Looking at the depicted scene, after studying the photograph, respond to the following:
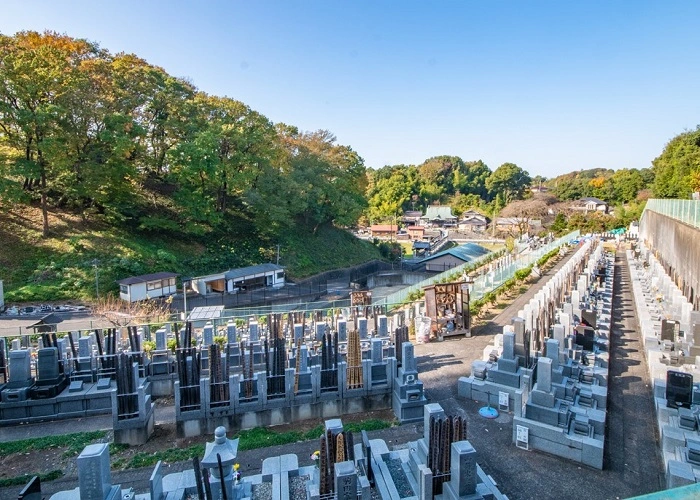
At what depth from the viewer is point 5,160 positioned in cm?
2511

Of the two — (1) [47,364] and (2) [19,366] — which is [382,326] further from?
(2) [19,366]

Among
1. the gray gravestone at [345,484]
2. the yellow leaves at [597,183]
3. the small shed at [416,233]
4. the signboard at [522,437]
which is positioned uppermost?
the yellow leaves at [597,183]

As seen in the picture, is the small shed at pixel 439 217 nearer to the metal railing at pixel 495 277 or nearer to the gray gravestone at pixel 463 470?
the metal railing at pixel 495 277

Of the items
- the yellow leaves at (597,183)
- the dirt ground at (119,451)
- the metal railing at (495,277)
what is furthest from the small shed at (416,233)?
the dirt ground at (119,451)

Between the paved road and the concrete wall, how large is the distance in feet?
25.2

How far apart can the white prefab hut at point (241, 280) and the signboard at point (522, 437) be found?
979 inches

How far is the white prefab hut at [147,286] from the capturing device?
985 inches

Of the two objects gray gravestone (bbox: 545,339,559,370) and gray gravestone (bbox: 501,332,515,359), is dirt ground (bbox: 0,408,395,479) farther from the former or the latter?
gray gravestone (bbox: 545,339,559,370)

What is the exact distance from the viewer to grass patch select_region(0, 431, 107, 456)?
8.77m

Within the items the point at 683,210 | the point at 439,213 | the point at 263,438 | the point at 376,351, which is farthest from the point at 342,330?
the point at 439,213

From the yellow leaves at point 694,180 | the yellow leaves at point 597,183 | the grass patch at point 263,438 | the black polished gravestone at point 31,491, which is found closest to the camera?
the black polished gravestone at point 31,491

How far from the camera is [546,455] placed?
26.5ft

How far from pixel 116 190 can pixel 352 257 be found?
79.1 ft

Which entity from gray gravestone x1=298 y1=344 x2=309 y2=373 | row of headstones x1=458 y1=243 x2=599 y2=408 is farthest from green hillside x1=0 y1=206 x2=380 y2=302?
row of headstones x1=458 y1=243 x2=599 y2=408
